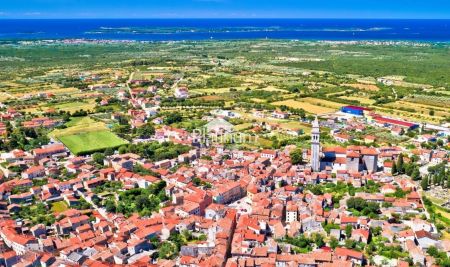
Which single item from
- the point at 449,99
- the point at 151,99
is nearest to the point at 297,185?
the point at 151,99

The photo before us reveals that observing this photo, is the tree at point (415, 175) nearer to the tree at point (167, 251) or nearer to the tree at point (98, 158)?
the tree at point (167, 251)

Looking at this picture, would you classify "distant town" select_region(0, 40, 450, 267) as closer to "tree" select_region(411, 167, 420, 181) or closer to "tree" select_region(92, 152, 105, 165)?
"tree" select_region(411, 167, 420, 181)

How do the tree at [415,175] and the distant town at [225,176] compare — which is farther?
the tree at [415,175]

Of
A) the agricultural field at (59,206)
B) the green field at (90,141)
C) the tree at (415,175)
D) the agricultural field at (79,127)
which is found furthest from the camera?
the agricultural field at (79,127)

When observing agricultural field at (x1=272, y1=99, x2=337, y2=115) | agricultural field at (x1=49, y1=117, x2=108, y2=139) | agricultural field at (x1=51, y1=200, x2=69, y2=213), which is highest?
agricultural field at (x1=49, y1=117, x2=108, y2=139)

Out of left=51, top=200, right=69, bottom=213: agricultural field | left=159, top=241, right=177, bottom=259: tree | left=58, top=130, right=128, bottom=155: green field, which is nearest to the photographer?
left=159, top=241, right=177, bottom=259: tree

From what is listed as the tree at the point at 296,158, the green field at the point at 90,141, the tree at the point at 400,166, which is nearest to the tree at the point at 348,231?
the tree at the point at 296,158

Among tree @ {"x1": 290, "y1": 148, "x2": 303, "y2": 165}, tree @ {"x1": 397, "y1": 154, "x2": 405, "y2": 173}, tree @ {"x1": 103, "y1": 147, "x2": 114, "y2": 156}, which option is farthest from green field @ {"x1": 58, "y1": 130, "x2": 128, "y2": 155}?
tree @ {"x1": 397, "y1": 154, "x2": 405, "y2": 173}

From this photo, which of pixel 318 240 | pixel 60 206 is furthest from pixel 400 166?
pixel 60 206
